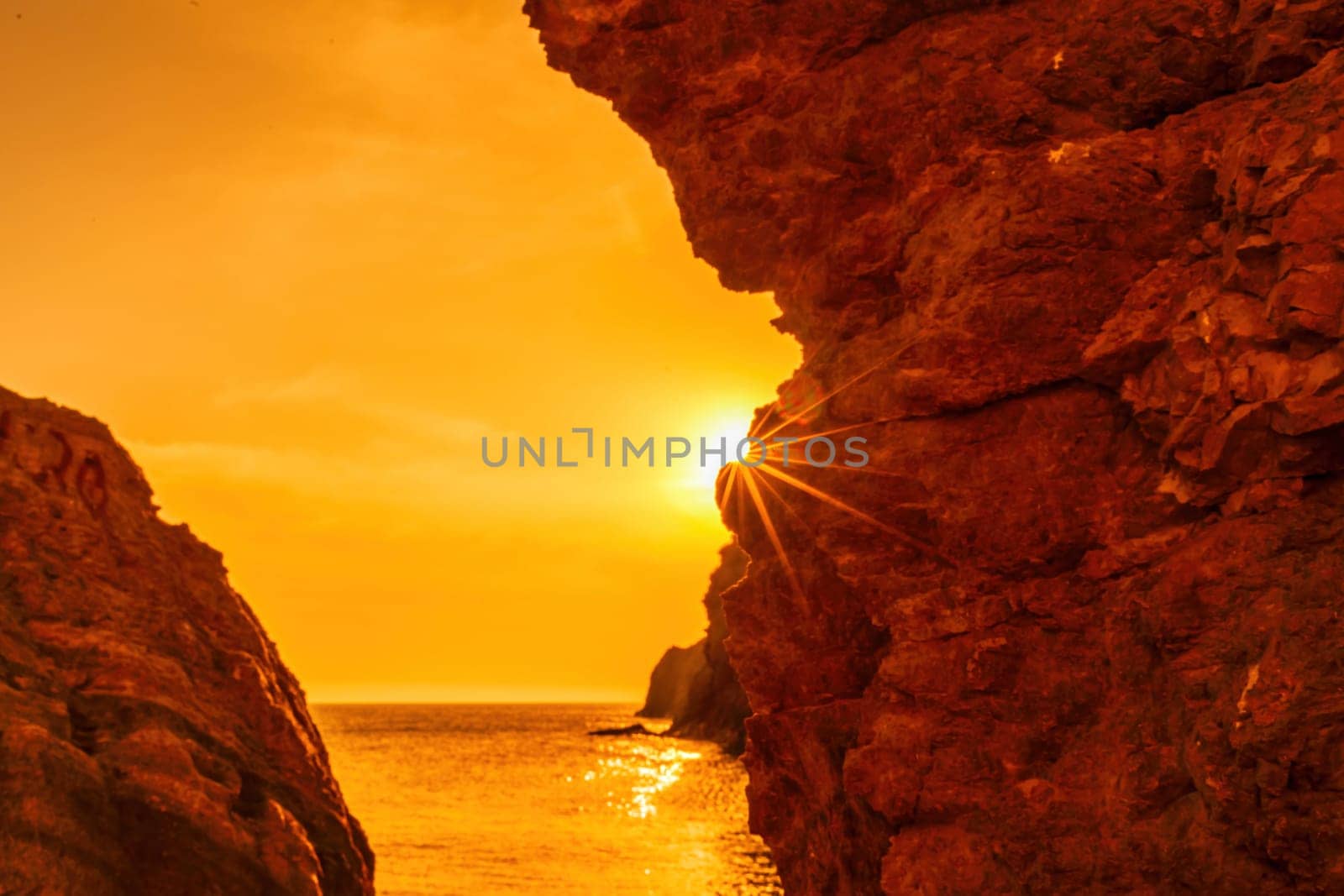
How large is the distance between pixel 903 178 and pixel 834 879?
26.9 ft

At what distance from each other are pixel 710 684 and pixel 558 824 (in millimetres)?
77492

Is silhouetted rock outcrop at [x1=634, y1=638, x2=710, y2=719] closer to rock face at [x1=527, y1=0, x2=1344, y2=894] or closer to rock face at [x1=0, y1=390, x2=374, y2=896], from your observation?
rock face at [x1=0, y1=390, x2=374, y2=896]

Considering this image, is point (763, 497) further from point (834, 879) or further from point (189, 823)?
point (189, 823)

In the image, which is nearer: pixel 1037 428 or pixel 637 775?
pixel 1037 428

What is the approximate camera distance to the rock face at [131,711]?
39.9 feet

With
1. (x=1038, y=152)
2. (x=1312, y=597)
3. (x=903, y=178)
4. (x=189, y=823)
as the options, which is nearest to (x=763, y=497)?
(x=903, y=178)

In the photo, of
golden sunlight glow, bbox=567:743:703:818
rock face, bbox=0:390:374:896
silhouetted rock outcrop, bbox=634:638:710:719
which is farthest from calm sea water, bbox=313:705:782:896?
silhouetted rock outcrop, bbox=634:638:710:719

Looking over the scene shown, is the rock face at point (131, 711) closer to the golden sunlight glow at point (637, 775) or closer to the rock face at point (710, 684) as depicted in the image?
the golden sunlight glow at point (637, 775)

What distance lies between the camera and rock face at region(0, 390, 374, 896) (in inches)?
479

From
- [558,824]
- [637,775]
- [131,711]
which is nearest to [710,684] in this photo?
[637,775]

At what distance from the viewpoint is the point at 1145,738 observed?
8.63 m

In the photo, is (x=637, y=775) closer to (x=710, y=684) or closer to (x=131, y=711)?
(x=710, y=684)

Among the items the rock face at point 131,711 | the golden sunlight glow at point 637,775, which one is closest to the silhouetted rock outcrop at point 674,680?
the golden sunlight glow at point 637,775

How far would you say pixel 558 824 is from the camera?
45500 mm
